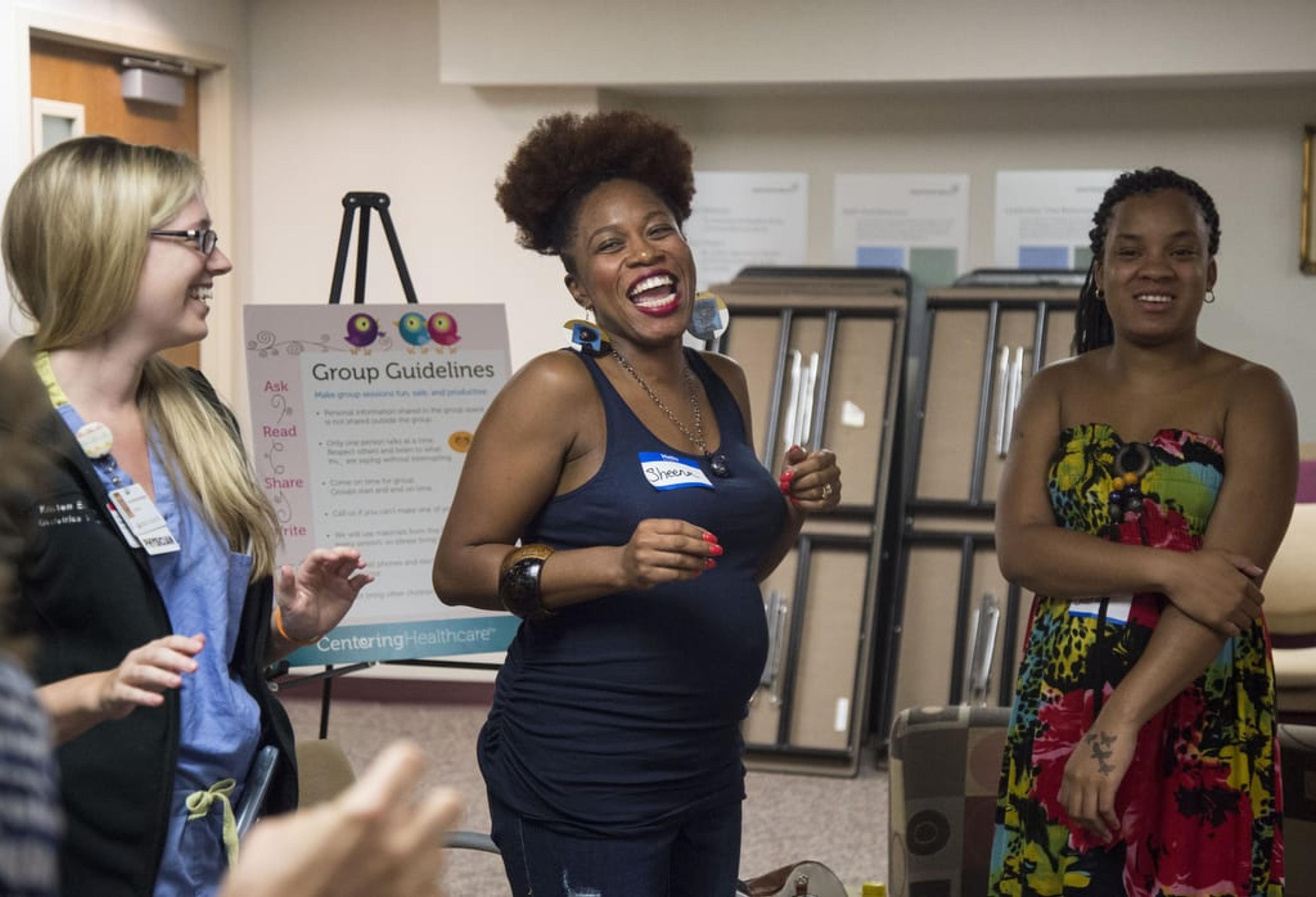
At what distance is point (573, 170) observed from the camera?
1.98 meters

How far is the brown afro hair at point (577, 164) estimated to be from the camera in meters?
1.99

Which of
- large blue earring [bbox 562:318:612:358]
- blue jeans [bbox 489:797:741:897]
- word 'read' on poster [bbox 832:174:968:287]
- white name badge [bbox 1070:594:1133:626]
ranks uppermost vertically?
word 'read' on poster [bbox 832:174:968:287]

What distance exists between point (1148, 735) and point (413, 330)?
2026 millimetres

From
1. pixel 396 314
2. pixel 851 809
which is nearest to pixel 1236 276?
pixel 851 809

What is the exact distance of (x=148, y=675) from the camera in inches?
53.7

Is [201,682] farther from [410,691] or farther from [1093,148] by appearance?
[1093,148]

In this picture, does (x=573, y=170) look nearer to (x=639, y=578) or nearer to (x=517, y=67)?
(x=639, y=578)

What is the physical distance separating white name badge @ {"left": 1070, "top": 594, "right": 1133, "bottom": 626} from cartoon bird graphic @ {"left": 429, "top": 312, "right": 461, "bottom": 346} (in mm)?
1860

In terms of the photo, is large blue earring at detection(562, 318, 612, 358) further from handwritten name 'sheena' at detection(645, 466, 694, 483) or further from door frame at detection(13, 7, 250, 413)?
door frame at detection(13, 7, 250, 413)

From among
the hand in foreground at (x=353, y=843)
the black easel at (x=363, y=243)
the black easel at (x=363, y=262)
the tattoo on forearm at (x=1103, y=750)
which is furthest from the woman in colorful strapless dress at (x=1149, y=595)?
the black easel at (x=363, y=243)

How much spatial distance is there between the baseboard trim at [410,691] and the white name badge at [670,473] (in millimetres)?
4003

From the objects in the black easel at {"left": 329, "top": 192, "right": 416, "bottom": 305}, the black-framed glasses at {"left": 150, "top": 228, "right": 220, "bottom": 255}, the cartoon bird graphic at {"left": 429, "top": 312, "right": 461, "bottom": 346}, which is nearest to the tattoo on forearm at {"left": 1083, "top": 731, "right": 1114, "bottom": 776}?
the black-framed glasses at {"left": 150, "top": 228, "right": 220, "bottom": 255}

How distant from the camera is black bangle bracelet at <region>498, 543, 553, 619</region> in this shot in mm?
1731

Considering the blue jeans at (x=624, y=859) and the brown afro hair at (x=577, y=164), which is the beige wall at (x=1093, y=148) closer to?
the brown afro hair at (x=577, y=164)
